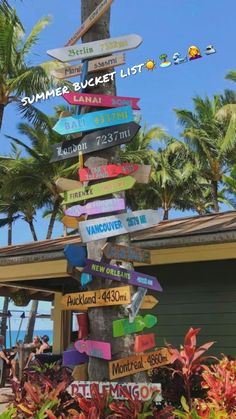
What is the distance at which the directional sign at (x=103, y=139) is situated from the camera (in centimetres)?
473

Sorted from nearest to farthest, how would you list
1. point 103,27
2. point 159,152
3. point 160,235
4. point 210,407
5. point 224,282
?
point 210,407
point 103,27
point 160,235
point 224,282
point 159,152

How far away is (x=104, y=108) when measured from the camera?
4.93 meters

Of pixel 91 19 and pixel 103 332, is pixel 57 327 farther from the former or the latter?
pixel 91 19

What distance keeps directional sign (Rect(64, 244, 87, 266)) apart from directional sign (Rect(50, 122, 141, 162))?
0.91 metres

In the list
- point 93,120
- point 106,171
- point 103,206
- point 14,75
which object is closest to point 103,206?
point 103,206

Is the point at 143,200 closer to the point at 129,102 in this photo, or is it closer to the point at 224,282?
the point at 224,282

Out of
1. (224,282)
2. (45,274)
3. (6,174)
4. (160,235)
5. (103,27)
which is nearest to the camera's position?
(103,27)

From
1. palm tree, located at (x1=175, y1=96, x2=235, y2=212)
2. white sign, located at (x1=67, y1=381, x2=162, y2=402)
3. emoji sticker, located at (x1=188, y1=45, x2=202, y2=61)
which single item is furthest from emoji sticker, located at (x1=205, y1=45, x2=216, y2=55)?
palm tree, located at (x1=175, y1=96, x2=235, y2=212)

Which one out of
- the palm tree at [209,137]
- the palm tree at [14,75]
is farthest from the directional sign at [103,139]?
the palm tree at [209,137]

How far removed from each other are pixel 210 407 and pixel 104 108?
2.85 meters

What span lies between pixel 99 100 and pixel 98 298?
6.11 ft

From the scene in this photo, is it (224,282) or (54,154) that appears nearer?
(54,154)

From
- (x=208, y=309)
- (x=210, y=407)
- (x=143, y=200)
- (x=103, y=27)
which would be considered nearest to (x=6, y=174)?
(x=143, y=200)

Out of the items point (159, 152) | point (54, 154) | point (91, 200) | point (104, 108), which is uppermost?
point (159, 152)
